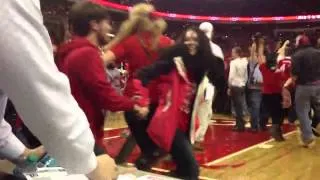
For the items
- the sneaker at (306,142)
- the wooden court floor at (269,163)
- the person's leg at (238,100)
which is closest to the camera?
the person's leg at (238,100)

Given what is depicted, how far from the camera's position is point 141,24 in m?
2.69

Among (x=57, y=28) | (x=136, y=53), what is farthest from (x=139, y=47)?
(x=57, y=28)

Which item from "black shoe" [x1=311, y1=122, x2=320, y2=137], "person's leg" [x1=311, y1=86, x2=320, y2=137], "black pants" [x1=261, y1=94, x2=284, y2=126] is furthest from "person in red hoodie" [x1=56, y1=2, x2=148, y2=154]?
"black shoe" [x1=311, y1=122, x2=320, y2=137]

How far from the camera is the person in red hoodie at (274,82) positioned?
2791mm

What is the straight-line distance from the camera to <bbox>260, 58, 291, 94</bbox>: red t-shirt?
2.88 meters

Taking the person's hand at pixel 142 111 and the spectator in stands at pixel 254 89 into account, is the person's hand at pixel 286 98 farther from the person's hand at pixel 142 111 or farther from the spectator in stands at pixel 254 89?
the person's hand at pixel 142 111

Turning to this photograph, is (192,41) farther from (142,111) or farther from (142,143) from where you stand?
(142,143)

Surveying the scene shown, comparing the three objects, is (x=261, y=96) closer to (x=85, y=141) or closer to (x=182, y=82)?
(x=182, y=82)

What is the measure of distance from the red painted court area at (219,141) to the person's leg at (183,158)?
24 cm

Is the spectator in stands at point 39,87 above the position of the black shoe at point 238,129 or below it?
above

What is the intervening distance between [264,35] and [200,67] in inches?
14.5

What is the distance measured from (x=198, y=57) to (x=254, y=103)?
0.63m

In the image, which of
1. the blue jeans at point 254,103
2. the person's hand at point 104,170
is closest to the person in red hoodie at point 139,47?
the blue jeans at point 254,103

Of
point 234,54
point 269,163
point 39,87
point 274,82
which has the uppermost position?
point 39,87
